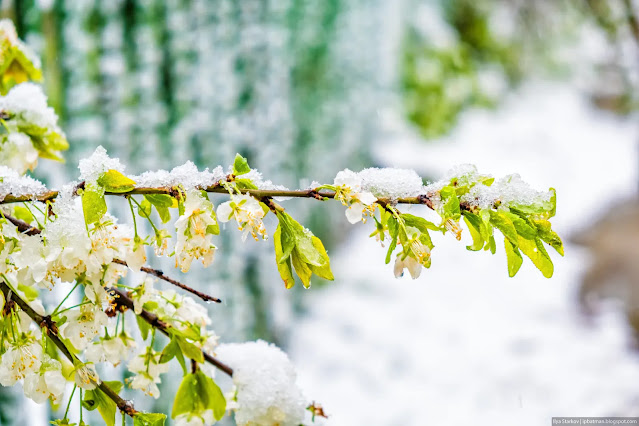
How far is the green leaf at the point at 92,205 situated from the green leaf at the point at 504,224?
262mm

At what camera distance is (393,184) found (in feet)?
1.30

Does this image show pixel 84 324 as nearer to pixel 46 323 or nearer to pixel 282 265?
pixel 46 323

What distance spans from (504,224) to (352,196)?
104mm

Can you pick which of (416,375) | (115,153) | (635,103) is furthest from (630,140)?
(115,153)

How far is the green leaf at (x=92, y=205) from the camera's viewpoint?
1.19 ft

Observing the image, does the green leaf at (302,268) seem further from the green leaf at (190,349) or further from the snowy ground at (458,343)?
the snowy ground at (458,343)

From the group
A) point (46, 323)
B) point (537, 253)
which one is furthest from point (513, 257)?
point (46, 323)

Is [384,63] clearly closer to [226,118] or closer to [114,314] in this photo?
[226,118]

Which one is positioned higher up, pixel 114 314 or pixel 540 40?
pixel 540 40

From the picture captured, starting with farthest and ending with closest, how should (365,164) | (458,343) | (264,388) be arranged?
(365,164)
(458,343)
(264,388)

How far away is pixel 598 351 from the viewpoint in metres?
2.04

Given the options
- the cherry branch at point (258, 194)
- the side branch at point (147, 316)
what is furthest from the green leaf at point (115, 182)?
the side branch at point (147, 316)

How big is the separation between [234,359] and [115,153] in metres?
Answer: 0.74

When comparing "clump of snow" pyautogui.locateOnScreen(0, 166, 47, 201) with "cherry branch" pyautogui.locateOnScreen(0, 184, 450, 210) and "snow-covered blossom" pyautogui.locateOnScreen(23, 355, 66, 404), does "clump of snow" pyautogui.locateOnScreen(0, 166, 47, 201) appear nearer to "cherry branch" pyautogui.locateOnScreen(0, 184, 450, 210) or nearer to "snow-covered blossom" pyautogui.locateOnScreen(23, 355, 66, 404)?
"cherry branch" pyautogui.locateOnScreen(0, 184, 450, 210)
